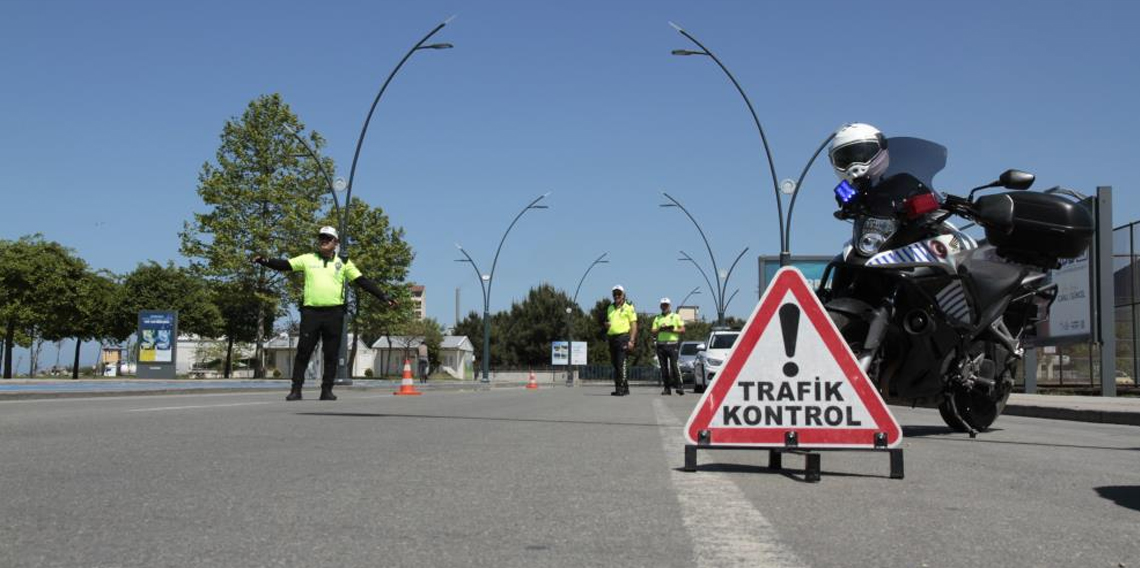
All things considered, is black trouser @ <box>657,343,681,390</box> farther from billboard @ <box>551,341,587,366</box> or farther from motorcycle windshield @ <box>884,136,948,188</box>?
billboard @ <box>551,341,587,366</box>

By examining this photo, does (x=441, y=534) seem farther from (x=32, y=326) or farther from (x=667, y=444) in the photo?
(x=32, y=326)

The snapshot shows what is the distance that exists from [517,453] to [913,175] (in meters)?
3.23

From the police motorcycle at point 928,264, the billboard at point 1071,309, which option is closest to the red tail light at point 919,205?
the police motorcycle at point 928,264

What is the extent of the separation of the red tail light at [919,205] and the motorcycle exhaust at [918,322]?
25.4 inches

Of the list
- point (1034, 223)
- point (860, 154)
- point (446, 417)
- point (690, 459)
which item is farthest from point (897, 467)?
point (446, 417)

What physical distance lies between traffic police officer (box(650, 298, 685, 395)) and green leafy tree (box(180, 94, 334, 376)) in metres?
30.3

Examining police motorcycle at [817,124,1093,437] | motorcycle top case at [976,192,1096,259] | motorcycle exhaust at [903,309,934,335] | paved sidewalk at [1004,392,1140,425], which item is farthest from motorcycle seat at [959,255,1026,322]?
paved sidewalk at [1004,392,1140,425]

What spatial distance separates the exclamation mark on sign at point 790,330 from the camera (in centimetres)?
502

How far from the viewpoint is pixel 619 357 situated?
18.3m

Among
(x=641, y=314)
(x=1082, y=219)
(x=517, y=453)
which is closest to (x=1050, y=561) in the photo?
(x=517, y=453)

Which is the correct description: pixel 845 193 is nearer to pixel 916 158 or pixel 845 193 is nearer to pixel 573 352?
pixel 916 158

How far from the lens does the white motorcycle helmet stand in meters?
6.73

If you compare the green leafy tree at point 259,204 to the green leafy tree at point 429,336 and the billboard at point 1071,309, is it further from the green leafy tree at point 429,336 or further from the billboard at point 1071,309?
the green leafy tree at point 429,336

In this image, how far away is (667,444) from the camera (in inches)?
268
